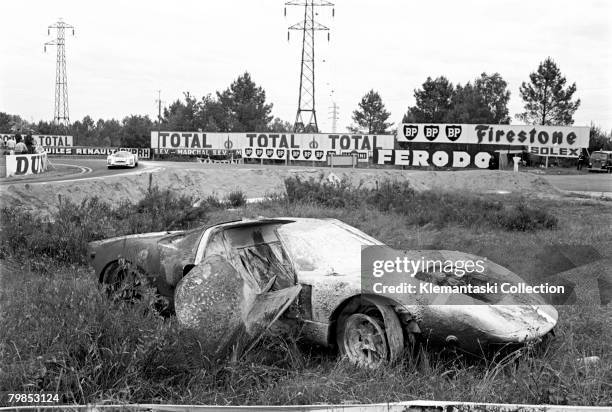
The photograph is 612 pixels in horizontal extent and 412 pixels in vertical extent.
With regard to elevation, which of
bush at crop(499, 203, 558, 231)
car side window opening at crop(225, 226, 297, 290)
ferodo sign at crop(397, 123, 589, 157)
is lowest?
bush at crop(499, 203, 558, 231)

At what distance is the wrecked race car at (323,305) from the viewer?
14.6ft

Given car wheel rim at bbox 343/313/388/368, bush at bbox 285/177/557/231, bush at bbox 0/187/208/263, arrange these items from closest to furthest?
car wheel rim at bbox 343/313/388/368 → bush at bbox 0/187/208/263 → bush at bbox 285/177/557/231

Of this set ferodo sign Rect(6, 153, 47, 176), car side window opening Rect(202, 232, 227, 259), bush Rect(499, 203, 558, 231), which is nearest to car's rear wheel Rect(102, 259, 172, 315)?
car side window opening Rect(202, 232, 227, 259)

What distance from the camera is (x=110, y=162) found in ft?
116

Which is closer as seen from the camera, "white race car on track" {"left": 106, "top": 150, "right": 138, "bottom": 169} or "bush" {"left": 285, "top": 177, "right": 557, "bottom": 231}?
"bush" {"left": 285, "top": 177, "right": 557, "bottom": 231}

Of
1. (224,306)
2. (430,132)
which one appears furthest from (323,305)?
(430,132)

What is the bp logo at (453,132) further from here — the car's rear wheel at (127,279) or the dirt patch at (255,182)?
the car's rear wheel at (127,279)

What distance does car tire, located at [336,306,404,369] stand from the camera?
4.52 metres

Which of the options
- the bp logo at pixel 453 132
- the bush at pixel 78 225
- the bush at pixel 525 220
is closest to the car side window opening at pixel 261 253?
the bush at pixel 78 225

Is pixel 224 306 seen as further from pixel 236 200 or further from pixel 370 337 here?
pixel 236 200

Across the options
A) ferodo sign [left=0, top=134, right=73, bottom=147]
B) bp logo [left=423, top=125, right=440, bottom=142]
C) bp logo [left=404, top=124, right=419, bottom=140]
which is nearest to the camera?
bp logo [left=423, top=125, right=440, bottom=142]

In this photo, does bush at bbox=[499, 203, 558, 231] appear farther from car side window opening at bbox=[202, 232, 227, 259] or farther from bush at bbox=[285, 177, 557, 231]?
car side window opening at bbox=[202, 232, 227, 259]

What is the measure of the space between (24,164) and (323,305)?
76.7ft

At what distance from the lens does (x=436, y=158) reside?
124 feet
